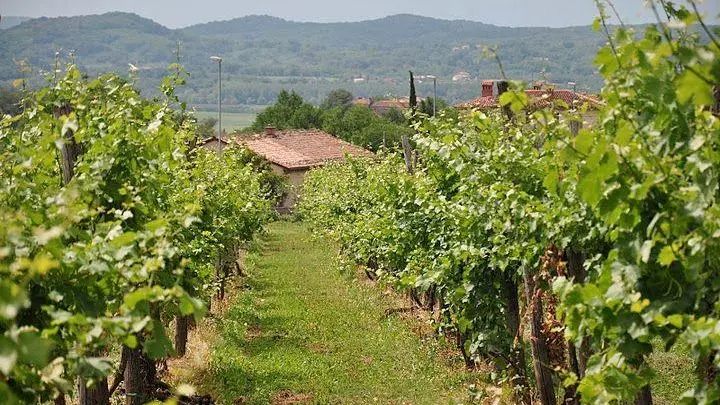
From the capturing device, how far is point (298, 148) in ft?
219

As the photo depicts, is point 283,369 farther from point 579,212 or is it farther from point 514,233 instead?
point 579,212

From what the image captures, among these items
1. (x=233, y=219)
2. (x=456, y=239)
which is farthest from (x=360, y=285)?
(x=456, y=239)

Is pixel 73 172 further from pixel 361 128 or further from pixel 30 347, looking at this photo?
pixel 361 128

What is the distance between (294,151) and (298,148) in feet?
3.84

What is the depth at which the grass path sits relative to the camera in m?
11.2

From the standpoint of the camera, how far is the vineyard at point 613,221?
Result: 3835 millimetres

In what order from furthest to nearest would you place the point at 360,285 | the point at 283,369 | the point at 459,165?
the point at 360,285 → the point at 283,369 → the point at 459,165

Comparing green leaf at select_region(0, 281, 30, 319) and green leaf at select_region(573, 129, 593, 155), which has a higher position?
green leaf at select_region(573, 129, 593, 155)

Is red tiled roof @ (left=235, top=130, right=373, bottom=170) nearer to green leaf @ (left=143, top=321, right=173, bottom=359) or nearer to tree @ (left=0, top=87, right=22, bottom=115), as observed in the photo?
tree @ (left=0, top=87, right=22, bottom=115)

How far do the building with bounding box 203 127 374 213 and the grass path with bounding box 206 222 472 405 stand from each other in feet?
120

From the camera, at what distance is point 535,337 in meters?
8.03

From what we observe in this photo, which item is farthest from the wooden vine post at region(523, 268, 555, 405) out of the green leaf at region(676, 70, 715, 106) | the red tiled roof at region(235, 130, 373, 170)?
the red tiled roof at region(235, 130, 373, 170)

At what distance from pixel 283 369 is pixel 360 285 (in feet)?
28.8

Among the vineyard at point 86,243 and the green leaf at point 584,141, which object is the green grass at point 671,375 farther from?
the green leaf at point 584,141
